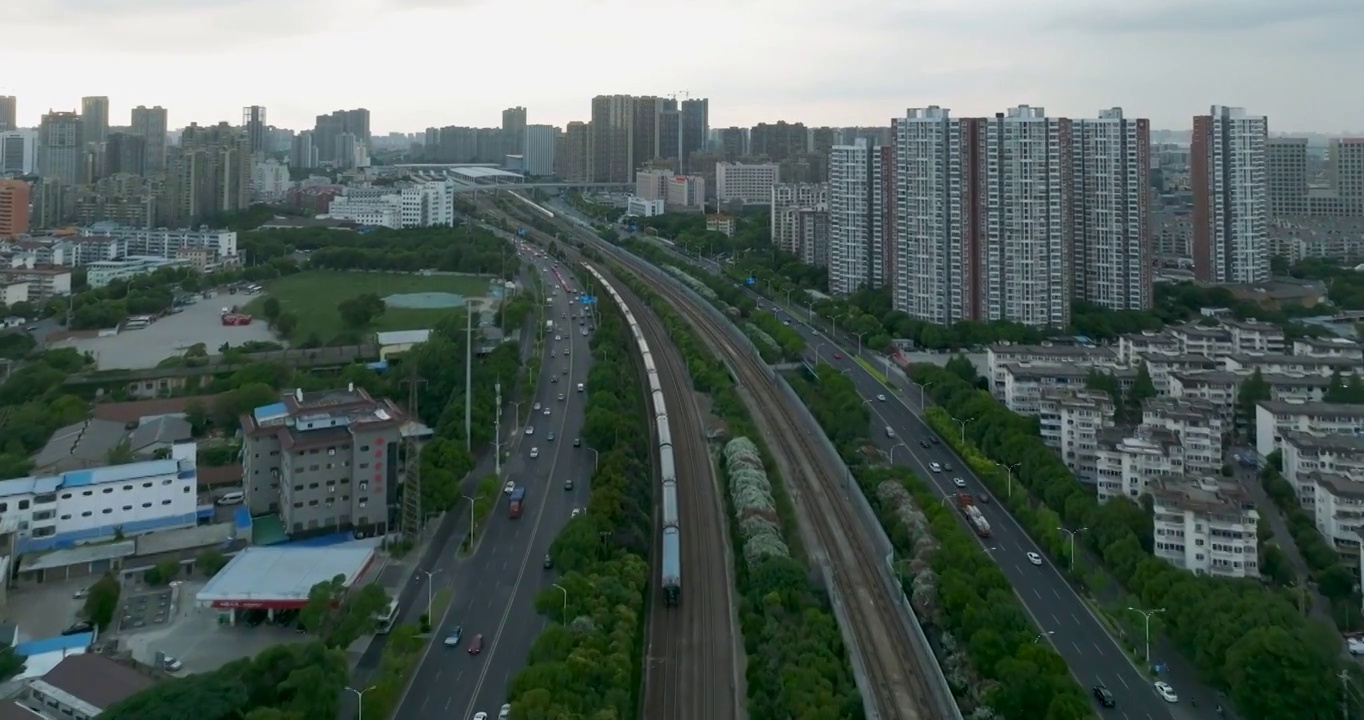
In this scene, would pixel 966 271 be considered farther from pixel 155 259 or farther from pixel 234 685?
pixel 155 259

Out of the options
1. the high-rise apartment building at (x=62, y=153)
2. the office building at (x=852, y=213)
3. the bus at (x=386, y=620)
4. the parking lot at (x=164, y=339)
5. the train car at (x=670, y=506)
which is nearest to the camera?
the bus at (x=386, y=620)

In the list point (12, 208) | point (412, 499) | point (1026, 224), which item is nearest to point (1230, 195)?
point (1026, 224)

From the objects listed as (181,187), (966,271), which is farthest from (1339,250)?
(181,187)

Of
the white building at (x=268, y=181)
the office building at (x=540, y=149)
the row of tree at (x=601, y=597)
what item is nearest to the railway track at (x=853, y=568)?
the row of tree at (x=601, y=597)

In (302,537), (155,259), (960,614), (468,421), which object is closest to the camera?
(960,614)

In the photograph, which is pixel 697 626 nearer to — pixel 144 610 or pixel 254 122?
pixel 144 610

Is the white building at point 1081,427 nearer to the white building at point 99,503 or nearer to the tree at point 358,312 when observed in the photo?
the white building at point 99,503
